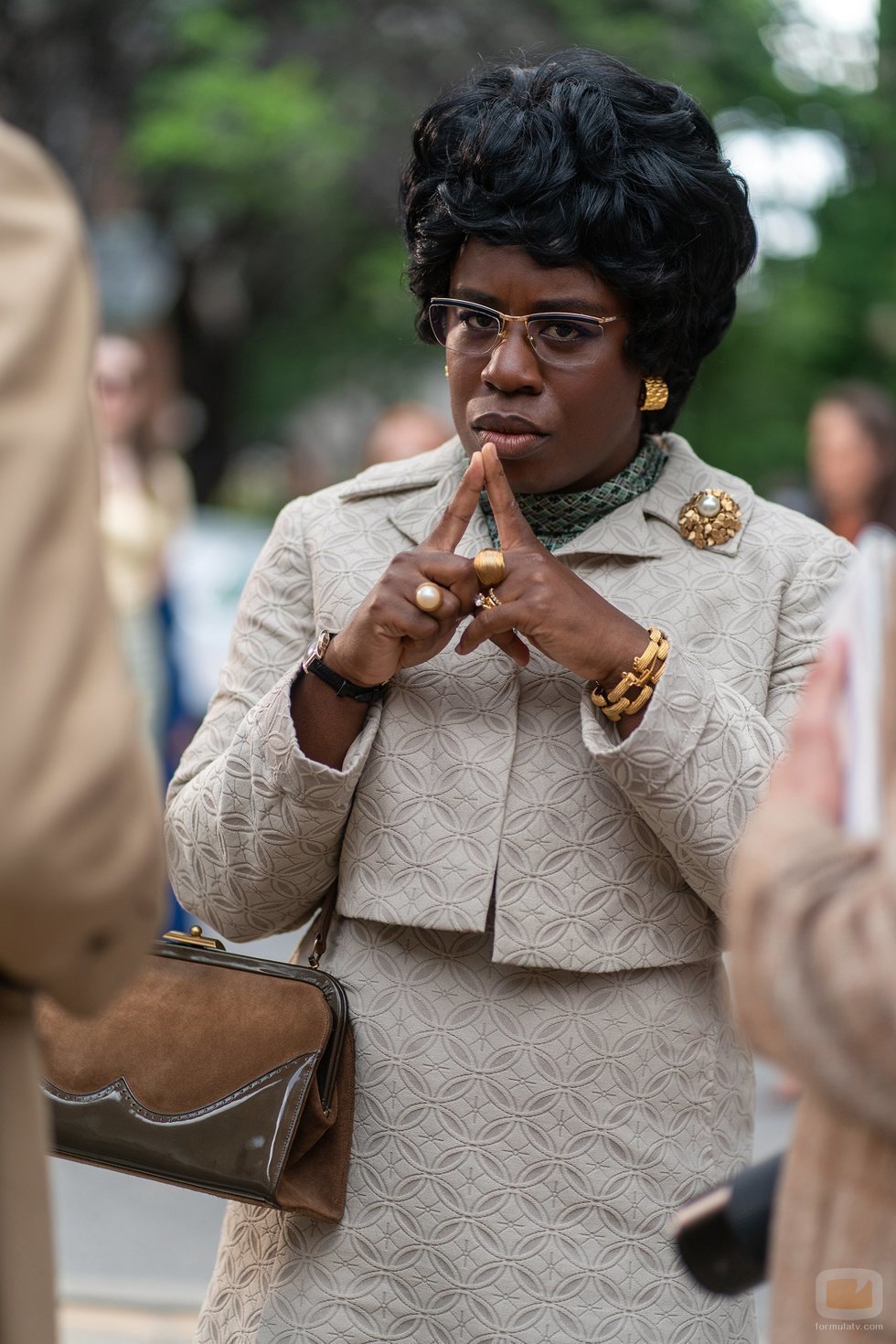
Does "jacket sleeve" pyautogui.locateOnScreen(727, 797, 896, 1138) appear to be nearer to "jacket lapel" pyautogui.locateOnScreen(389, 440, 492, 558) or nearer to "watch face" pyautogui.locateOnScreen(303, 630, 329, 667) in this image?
"watch face" pyautogui.locateOnScreen(303, 630, 329, 667)

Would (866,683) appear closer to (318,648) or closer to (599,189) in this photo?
(318,648)

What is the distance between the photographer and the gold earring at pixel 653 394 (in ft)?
8.23

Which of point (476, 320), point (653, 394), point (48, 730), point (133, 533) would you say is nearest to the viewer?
point (48, 730)

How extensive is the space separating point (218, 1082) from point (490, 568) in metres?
0.77

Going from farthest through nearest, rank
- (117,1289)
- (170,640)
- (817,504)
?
(817,504) → (170,640) → (117,1289)

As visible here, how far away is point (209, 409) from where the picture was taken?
18938mm

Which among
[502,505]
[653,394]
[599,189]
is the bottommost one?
[502,505]

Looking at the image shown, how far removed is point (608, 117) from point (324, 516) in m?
0.70

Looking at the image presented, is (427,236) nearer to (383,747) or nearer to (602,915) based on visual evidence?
(383,747)

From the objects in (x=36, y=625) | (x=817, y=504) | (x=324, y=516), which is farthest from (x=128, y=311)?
(x=36, y=625)

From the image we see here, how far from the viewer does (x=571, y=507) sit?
2480mm

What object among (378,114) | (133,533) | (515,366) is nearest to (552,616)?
(515,366)

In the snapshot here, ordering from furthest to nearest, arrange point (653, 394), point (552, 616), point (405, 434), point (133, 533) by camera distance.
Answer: point (405, 434), point (133, 533), point (653, 394), point (552, 616)

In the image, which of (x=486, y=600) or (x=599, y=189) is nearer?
(x=486, y=600)
